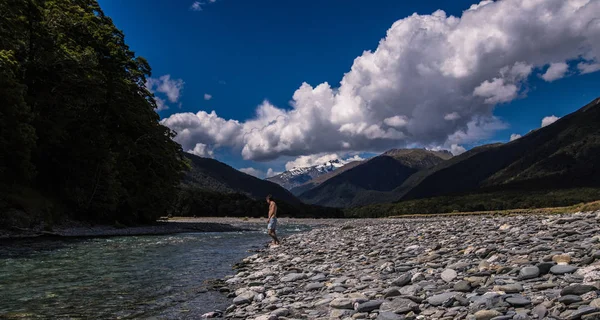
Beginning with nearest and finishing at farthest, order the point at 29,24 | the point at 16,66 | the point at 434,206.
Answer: the point at 16,66
the point at 29,24
the point at 434,206

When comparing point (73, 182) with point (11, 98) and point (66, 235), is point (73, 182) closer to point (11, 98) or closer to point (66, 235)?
point (66, 235)

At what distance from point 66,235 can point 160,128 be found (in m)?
30.5

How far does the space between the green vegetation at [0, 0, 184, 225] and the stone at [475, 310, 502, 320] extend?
36.9m

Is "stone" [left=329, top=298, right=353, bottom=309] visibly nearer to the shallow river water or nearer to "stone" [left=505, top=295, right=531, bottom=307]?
"stone" [left=505, top=295, right=531, bottom=307]

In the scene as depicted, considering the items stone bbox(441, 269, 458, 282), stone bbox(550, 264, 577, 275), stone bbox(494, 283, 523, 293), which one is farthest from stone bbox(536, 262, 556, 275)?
stone bbox(441, 269, 458, 282)

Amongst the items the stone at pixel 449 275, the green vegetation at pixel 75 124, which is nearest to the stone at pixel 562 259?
the stone at pixel 449 275

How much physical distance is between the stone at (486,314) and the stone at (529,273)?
224 cm

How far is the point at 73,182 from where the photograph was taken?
45.1 meters

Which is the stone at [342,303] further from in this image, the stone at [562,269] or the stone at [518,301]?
the stone at [562,269]

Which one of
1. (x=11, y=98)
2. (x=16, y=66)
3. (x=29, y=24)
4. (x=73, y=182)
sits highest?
(x=29, y=24)

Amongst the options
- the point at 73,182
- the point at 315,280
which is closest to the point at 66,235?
the point at 73,182

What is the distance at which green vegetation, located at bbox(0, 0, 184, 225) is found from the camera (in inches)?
1320

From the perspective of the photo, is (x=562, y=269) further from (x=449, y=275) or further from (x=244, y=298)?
(x=244, y=298)

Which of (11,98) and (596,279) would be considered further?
(11,98)
